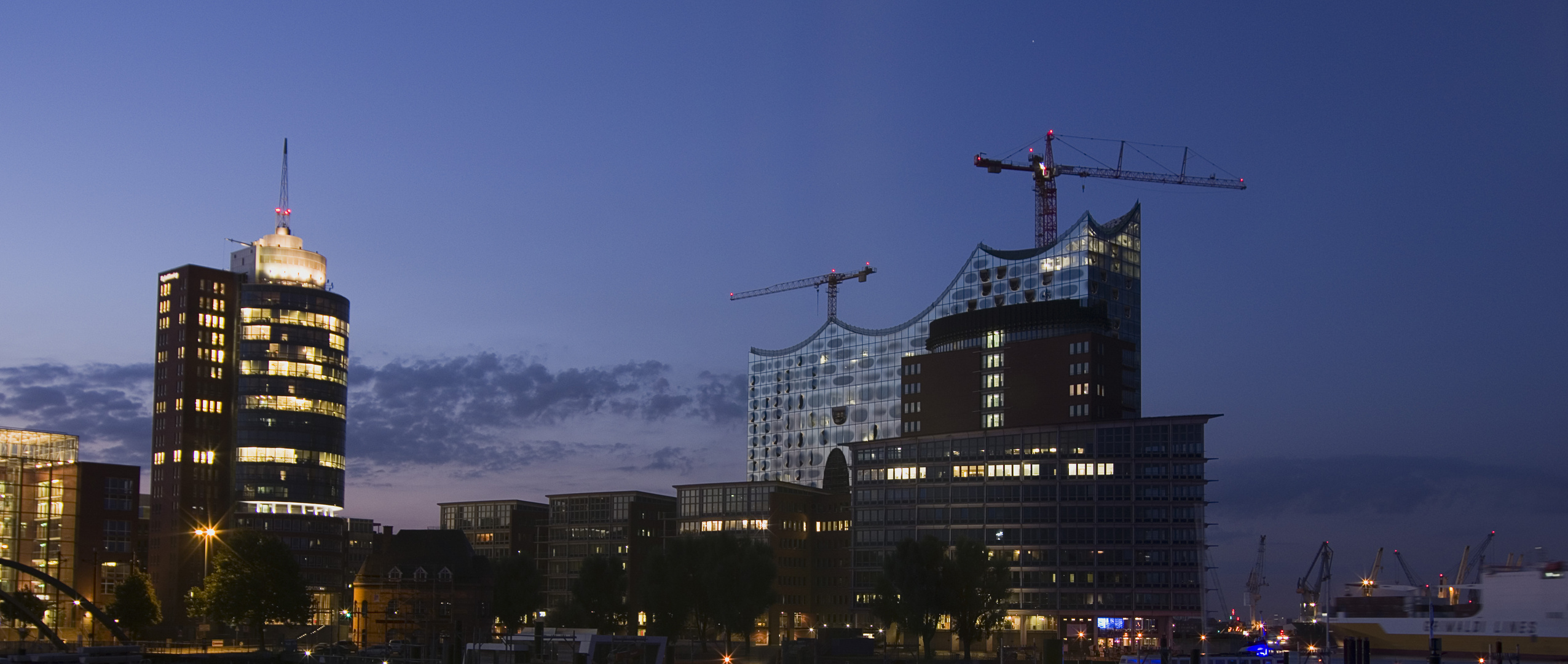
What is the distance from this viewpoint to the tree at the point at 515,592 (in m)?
186

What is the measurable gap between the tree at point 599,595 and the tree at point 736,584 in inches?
647

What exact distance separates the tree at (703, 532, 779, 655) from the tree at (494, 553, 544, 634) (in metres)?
32.5

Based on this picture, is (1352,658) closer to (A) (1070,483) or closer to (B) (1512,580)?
(B) (1512,580)

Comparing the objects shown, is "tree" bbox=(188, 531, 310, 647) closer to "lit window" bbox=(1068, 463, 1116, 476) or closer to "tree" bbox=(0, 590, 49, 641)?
"tree" bbox=(0, 590, 49, 641)

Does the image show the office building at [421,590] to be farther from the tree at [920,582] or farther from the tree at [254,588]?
the tree at [920,582]

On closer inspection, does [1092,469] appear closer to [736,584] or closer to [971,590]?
[971,590]

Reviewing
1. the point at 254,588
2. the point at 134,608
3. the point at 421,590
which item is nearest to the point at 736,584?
the point at 421,590

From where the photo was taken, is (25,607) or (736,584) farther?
(736,584)

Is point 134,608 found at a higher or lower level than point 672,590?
lower

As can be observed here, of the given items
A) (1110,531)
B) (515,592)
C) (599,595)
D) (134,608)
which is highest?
(1110,531)

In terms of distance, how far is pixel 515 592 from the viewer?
187125mm

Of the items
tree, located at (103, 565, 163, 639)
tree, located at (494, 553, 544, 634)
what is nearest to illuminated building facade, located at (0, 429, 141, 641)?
tree, located at (103, 565, 163, 639)

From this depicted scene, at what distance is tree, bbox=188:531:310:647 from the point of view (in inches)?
6024

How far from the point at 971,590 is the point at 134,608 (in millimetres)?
89923
